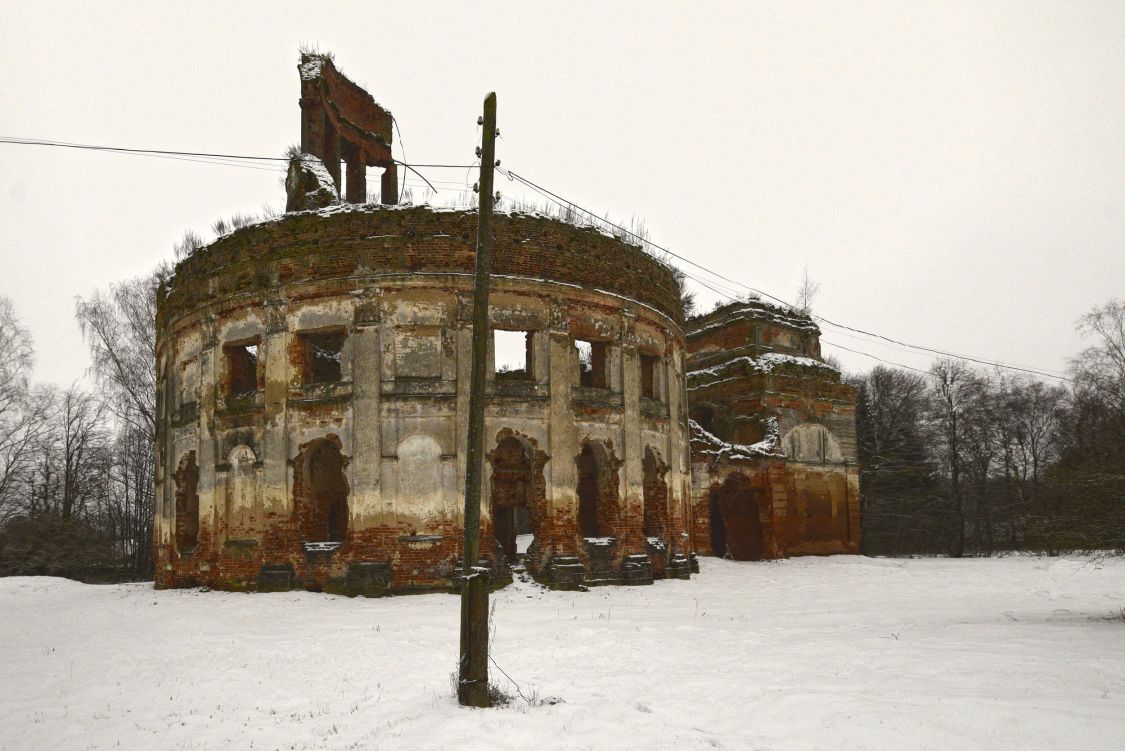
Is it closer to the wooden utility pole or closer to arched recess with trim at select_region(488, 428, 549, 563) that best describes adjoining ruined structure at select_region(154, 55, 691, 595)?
arched recess with trim at select_region(488, 428, 549, 563)

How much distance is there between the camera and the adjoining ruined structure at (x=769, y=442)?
25.5m

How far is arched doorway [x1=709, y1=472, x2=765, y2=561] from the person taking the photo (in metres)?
25.9

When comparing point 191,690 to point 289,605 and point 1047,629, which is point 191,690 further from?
point 1047,629

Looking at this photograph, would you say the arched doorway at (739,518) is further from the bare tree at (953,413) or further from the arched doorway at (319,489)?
the bare tree at (953,413)

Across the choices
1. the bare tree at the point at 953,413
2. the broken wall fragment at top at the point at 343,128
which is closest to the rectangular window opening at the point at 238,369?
the broken wall fragment at top at the point at 343,128

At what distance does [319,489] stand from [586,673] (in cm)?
1026

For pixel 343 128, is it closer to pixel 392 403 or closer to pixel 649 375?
pixel 392 403

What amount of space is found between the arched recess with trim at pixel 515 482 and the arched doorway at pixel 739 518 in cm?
778

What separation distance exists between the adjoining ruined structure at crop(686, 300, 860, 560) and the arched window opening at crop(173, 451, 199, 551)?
13680 mm

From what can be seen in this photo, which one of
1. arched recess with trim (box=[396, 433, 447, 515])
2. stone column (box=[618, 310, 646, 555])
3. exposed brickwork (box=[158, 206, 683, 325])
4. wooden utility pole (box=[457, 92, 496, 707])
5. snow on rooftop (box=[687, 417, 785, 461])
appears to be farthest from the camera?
snow on rooftop (box=[687, 417, 785, 461])

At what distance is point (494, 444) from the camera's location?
15.9 meters

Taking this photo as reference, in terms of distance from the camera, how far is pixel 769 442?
26.3m

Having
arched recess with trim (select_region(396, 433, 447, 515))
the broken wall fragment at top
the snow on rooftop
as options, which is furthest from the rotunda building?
the snow on rooftop

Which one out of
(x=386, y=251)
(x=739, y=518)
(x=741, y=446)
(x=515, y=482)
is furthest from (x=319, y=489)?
(x=739, y=518)
